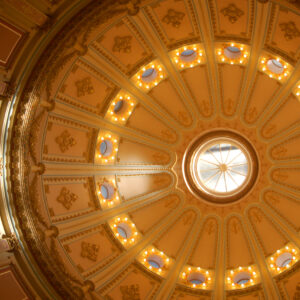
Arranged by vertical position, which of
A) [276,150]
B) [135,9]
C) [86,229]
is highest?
[135,9]

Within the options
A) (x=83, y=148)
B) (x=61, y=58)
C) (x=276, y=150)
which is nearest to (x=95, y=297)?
(x=83, y=148)

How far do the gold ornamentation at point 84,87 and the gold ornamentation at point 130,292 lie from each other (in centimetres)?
796

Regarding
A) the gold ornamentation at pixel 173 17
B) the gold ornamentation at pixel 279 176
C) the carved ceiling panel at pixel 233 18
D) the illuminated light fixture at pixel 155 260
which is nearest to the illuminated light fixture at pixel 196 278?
the illuminated light fixture at pixel 155 260

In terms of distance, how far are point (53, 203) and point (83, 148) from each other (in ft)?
8.67

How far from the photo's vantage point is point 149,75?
1570 centimetres

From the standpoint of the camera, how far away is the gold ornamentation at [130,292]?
14.6m

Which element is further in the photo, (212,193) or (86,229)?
(212,193)

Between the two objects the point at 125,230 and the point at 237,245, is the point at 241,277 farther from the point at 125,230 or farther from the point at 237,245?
the point at 125,230

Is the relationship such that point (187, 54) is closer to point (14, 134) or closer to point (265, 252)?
point (14, 134)

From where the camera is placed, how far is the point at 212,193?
1766cm

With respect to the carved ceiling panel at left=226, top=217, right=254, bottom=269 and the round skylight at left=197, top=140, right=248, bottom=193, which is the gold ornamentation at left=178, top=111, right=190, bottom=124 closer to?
the round skylight at left=197, top=140, right=248, bottom=193

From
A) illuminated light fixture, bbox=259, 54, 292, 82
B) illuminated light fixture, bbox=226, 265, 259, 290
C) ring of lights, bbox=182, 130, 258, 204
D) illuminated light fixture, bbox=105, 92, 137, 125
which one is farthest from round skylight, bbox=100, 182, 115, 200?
illuminated light fixture, bbox=259, 54, 292, 82

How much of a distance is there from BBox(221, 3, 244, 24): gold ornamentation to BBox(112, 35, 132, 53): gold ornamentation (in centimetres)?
355

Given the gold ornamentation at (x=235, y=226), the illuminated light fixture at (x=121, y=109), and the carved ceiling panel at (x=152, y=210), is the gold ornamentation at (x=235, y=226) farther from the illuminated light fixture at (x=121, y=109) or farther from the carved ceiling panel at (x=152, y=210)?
the illuminated light fixture at (x=121, y=109)
